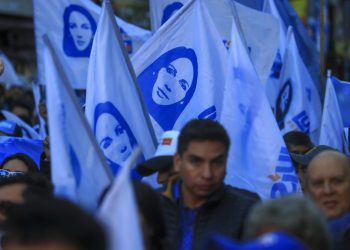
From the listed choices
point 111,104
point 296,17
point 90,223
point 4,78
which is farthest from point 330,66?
point 90,223

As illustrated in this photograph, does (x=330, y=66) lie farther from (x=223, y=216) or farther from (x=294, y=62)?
(x=223, y=216)

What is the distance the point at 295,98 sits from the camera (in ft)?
30.2

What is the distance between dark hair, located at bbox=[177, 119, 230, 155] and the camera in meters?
4.27

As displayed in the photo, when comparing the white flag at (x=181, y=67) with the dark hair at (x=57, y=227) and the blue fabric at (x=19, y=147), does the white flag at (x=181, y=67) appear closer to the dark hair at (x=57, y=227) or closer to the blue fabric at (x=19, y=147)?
the blue fabric at (x=19, y=147)

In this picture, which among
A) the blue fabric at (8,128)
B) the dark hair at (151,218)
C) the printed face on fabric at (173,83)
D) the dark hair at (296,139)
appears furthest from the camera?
the blue fabric at (8,128)

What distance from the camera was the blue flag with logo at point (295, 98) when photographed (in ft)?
29.9

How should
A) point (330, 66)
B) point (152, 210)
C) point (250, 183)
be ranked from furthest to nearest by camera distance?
1. point (330, 66)
2. point (250, 183)
3. point (152, 210)

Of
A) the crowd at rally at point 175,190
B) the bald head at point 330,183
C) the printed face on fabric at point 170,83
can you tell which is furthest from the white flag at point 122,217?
the printed face on fabric at point 170,83

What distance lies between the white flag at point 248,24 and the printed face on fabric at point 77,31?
198 cm

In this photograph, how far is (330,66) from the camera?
1588 cm

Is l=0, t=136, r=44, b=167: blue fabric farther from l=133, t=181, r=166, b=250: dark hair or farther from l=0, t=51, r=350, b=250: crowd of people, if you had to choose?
l=133, t=181, r=166, b=250: dark hair

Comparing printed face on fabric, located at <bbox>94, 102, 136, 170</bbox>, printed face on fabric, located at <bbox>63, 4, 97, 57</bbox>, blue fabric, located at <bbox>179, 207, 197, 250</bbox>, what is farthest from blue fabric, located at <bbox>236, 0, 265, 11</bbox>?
blue fabric, located at <bbox>179, 207, 197, 250</bbox>

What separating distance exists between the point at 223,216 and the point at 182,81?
241 centimetres

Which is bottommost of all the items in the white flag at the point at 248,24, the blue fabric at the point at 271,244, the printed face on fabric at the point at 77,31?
the blue fabric at the point at 271,244
